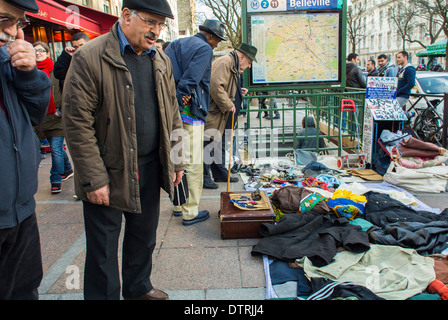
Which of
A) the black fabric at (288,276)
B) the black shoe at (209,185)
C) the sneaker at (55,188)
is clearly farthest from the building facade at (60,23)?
the black fabric at (288,276)

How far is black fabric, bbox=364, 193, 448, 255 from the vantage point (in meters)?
3.34

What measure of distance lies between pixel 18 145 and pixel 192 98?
223 cm

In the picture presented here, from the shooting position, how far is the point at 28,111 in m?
1.90

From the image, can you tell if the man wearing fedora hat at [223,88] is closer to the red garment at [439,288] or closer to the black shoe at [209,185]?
the black shoe at [209,185]

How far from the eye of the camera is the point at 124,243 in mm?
2508

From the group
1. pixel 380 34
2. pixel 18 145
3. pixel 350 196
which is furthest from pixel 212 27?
pixel 380 34

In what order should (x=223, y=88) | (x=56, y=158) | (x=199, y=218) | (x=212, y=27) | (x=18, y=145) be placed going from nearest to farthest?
(x=18, y=145) → (x=199, y=218) → (x=212, y=27) → (x=223, y=88) → (x=56, y=158)

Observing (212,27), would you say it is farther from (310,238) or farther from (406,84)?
(406,84)

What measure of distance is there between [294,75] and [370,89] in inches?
50.1

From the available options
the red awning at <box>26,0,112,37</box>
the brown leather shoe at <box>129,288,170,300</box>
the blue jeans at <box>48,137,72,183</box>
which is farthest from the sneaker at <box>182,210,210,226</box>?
the red awning at <box>26,0,112,37</box>

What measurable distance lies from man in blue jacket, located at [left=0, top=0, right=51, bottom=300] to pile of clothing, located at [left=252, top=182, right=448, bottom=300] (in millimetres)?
1671

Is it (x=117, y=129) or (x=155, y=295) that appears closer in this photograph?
(x=117, y=129)

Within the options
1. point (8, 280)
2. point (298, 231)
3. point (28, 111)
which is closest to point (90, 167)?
point (28, 111)
